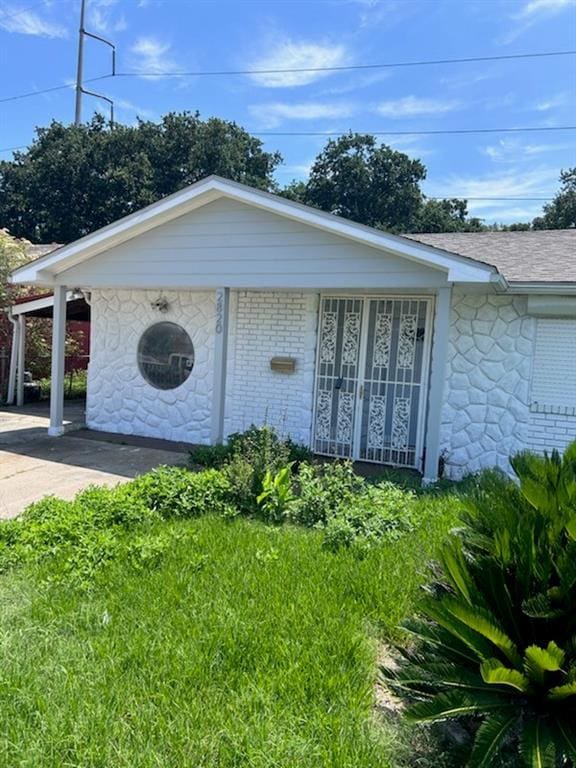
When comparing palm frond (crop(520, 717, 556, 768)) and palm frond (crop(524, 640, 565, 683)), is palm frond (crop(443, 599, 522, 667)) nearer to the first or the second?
palm frond (crop(524, 640, 565, 683))

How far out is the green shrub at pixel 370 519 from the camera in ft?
15.3

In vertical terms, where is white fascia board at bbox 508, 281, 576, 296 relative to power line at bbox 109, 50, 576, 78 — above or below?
below

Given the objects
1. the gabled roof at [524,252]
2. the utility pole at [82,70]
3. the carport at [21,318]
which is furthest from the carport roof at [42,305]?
the utility pole at [82,70]

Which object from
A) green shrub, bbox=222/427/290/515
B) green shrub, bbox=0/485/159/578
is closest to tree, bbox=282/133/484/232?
green shrub, bbox=222/427/290/515

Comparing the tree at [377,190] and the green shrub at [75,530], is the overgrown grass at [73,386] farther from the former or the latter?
the tree at [377,190]

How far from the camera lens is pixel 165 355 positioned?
968 cm

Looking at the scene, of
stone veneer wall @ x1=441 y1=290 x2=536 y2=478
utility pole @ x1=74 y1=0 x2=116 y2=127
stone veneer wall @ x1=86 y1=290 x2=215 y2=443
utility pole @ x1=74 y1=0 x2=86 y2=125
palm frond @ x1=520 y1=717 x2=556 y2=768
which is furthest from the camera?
utility pole @ x1=74 y1=0 x2=86 y2=125

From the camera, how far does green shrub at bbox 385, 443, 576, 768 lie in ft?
7.09

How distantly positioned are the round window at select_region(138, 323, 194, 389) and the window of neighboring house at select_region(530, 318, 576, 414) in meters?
5.34

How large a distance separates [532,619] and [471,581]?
1.01 feet

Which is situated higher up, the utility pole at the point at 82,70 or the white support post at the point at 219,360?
the utility pole at the point at 82,70

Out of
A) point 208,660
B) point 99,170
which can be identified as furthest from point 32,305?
point 99,170

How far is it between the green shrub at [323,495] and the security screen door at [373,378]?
2485 mm

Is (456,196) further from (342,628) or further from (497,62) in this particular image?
(342,628)
